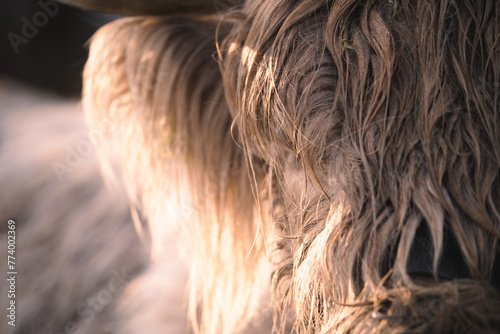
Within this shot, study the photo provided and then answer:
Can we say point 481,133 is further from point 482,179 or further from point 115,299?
point 115,299

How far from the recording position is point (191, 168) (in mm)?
1201

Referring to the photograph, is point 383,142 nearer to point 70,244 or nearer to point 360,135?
point 360,135

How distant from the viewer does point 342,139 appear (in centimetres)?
78

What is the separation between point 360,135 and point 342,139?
35 millimetres

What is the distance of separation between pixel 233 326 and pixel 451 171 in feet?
2.52

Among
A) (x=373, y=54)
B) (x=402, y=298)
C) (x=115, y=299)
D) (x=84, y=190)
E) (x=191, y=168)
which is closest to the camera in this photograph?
(x=402, y=298)

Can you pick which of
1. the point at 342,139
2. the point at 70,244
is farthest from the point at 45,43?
the point at 342,139

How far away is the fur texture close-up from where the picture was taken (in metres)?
0.67

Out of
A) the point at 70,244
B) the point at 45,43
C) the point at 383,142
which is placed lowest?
the point at 70,244

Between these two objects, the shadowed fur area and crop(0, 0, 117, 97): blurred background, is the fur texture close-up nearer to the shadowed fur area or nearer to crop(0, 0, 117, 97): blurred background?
the shadowed fur area

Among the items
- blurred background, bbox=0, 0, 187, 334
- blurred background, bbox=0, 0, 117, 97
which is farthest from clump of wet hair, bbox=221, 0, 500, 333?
blurred background, bbox=0, 0, 117, 97

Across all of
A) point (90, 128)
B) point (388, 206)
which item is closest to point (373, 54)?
point (388, 206)

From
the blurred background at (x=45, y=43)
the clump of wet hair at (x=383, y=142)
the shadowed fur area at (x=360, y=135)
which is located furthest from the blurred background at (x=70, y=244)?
the clump of wet hair at (x=383, y=142)

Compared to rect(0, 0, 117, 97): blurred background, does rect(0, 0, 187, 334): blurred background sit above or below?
below
